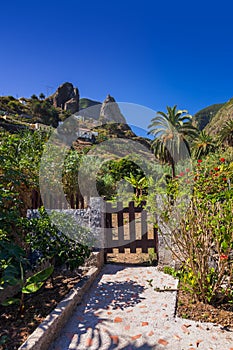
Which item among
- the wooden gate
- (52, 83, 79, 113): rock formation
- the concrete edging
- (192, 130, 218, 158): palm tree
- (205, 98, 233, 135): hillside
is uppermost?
(52, 83, 79, 113): rock formation

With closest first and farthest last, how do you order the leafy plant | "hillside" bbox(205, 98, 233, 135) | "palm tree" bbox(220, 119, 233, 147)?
the leafy plant, "palm tree" bbox(220, 119, 233, 147), "hillside" bbox(205, 98, 233, 135)

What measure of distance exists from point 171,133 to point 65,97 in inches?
1603

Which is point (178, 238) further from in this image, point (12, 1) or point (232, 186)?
point (12, 1)

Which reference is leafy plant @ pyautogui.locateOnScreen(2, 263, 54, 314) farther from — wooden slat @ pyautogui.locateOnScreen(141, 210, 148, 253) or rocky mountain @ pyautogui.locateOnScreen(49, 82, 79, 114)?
rocky mountain @ pyautogui.locateOnScreen(49, 82, 79, 114)

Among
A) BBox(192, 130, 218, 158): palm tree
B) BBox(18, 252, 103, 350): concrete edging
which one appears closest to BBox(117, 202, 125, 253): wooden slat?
BBox(18, 252, 103, 350): concrete edging

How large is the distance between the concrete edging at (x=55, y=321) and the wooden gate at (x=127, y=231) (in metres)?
1.33

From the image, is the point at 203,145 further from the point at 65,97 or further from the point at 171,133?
the point at 65,97

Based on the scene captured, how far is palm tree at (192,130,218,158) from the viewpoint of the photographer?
27989 millimetres

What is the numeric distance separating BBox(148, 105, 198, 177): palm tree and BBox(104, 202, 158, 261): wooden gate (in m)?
20.5

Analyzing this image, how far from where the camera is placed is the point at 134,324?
2.91 metres

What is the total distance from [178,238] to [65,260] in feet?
5.54

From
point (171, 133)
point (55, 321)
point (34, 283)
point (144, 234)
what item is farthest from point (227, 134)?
point (55, 321)

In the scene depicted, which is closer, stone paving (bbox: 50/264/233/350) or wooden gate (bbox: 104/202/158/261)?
stone paving (bbox: 50/264/233/350)

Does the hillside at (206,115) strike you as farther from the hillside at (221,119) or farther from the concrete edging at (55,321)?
the concrete edging at (55,321)
